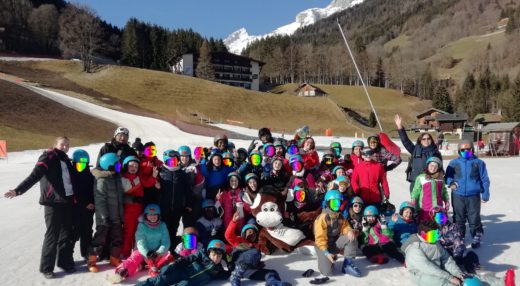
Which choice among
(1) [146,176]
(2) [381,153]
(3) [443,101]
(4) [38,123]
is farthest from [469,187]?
(3) [443,101]

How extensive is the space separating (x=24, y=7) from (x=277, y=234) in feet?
349

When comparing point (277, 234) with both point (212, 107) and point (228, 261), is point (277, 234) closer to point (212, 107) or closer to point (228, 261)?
point (228, 261)

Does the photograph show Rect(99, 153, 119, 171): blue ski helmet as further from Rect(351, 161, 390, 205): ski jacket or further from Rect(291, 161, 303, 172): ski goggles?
Rect(351, 161, 390, 205): ski jacket

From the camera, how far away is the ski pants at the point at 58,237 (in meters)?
5.47

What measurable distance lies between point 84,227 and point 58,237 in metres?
0.56

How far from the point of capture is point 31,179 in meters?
5.17

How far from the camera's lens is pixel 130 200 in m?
5.92

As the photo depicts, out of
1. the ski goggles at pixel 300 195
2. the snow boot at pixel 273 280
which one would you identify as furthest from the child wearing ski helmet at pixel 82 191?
the ski goggles at pixel 300 195

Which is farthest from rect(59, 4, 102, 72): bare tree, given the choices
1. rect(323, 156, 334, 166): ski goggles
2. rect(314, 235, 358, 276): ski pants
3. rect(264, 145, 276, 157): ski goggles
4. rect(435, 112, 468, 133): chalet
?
rect(314, 235, 358, 276): ski pants

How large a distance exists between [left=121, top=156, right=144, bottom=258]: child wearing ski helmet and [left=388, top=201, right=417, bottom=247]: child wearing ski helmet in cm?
Answer: 417

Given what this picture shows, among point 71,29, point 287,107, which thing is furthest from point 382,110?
point 71,29

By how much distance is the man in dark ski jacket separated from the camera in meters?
5.40

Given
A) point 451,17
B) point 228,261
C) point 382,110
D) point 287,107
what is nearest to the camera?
point 228,261

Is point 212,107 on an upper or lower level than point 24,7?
lower
